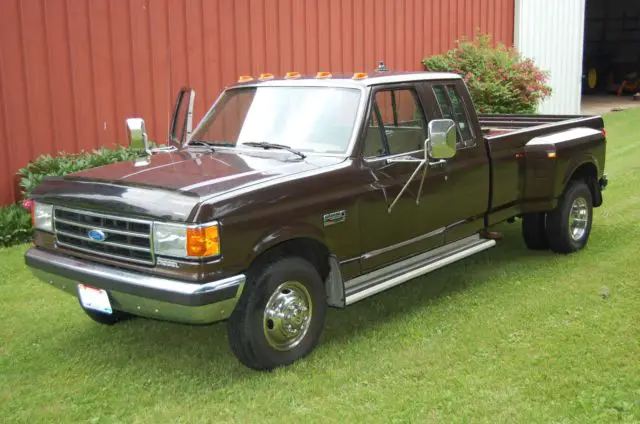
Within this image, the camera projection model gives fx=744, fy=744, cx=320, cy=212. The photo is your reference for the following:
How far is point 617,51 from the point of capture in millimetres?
32969

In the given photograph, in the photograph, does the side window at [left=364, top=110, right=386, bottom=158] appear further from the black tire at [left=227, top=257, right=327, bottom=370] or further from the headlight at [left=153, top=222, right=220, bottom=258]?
the headlight at [left=153, top=222, right=220, bottom=258]

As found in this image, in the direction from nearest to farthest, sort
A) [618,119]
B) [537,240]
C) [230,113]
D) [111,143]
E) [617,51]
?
[230,113] → [537,240] → [111,143] → [618,119] → [617,51]

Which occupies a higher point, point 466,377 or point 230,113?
point 230,113

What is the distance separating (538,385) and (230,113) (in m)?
3.17

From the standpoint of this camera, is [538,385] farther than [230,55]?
No

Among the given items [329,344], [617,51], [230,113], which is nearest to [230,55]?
→ [230,113]

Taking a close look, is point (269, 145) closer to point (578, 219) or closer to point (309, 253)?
point (309, 253)

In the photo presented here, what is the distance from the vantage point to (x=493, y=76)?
47.6 feet

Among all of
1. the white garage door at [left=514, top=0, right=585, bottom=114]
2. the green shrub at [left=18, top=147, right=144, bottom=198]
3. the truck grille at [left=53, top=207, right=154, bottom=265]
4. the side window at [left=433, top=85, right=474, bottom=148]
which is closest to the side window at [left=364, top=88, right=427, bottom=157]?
the side window at [left=433, top=85, right=474, bottom=148]

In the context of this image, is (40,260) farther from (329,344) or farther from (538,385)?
(538,385)

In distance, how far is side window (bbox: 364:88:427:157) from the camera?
5.46m

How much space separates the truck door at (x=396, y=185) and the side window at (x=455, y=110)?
12.1 inches

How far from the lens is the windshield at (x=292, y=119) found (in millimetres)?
5352

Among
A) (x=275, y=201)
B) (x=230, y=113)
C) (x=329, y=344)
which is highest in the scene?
(x=230, y=113)
